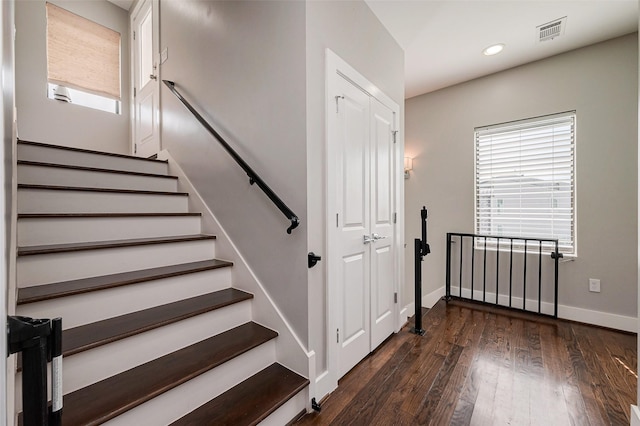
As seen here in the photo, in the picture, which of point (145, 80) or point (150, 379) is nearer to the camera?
point (150, 379)

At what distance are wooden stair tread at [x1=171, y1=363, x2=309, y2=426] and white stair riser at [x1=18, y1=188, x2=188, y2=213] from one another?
1505 millimetres

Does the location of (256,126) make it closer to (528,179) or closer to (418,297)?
(418,297)

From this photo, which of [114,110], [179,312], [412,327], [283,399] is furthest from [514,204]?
[114,110]

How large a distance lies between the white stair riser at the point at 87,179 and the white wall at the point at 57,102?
6.11 feet

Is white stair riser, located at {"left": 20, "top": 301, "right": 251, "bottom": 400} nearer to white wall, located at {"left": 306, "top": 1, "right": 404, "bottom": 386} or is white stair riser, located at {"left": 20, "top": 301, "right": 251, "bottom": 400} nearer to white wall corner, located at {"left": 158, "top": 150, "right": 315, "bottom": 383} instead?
white wall corner, located at {"left": 158, "top": 150, "right": 315, "bottom": 383}

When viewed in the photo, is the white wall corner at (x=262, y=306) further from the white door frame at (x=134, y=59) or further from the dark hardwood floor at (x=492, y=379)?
the white door frame at (x=134, y=59)

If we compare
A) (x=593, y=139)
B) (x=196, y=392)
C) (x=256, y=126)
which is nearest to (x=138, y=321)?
(x=196, y=392)

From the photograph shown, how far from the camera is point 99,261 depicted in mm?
1586

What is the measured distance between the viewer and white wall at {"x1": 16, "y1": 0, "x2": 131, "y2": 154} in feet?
10.2

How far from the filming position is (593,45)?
2740 mm

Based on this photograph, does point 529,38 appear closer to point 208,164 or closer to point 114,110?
point 208,164

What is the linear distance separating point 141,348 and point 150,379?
182 mm

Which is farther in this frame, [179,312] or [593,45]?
[593,45]

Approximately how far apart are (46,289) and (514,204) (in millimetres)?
4099
